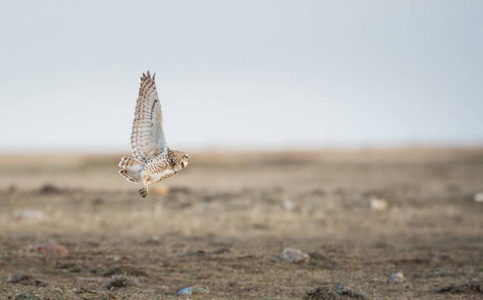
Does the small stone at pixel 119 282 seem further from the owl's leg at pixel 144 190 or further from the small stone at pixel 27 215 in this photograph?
the small stone at pixel 27 215

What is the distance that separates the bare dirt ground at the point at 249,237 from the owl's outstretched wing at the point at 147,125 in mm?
2624

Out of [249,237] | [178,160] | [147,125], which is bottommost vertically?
[249,237]

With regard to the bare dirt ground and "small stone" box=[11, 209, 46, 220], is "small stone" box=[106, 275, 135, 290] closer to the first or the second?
Answer: the bare dirt ground

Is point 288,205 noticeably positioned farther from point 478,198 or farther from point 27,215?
point 27,215

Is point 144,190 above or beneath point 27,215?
above

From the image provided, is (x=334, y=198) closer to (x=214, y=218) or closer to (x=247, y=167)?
(x=214, y=218)

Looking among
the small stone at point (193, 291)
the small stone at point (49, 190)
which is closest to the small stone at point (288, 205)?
the small stone at point (49, 190)

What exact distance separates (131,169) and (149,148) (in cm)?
51

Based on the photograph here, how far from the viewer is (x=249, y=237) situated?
21266mm

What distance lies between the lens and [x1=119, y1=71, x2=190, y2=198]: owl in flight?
11078mm

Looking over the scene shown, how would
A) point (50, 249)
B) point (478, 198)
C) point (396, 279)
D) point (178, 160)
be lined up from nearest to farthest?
point (178, 160)
point (396, 279)
point (50, 249)
point (478, 198)

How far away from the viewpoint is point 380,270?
52.4 ft

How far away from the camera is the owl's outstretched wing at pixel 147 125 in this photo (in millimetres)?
11133

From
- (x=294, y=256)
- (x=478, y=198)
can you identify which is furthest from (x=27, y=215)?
(x=478, y=198)
